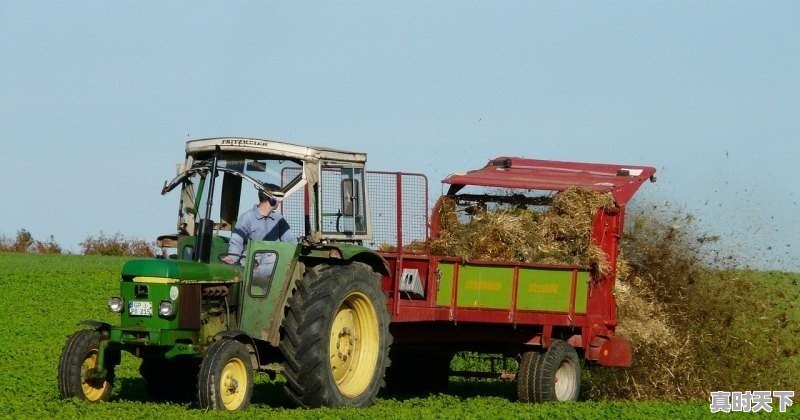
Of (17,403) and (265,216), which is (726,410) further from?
(17,403)

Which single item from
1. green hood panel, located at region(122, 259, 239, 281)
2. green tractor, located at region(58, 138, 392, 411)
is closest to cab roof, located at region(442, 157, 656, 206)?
green tractor, located at region(58, 138, 392, 411)

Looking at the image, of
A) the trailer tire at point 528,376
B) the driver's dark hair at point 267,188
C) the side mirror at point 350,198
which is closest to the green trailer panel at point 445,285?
the side mirror at point 350,198

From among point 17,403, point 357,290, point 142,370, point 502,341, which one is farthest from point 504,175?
point 17,403

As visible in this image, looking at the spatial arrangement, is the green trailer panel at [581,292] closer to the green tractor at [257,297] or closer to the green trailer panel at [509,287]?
the green trailer panel at [509,287]

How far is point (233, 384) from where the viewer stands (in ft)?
33.9

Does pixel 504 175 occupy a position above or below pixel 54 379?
above

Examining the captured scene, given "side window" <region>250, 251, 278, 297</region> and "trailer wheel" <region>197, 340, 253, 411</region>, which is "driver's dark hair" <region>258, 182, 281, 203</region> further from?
"trailer wheel" <region>197, 340, 253, 411</region>

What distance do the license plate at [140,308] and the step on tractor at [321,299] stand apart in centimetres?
2

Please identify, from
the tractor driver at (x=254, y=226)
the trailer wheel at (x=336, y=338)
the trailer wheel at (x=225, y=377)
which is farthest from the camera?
the tractor driver at (x=254, y=226)

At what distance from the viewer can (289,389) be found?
1076 cm

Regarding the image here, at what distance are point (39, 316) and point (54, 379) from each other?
9.54 m

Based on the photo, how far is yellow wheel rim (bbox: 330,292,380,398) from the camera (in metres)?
11.3

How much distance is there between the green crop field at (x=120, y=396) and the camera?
34.2 ft

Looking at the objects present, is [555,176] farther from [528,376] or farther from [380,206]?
[380,206]
